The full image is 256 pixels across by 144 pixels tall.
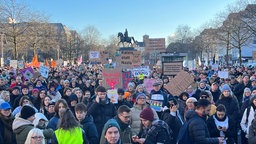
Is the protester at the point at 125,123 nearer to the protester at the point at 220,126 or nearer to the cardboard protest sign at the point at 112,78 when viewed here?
the protester at the point at 220,126

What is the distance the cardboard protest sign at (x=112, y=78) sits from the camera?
11711 millimetres

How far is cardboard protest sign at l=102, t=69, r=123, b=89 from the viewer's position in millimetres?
11711

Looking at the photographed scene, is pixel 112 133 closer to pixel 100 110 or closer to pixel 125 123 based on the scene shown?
pixel 125 123

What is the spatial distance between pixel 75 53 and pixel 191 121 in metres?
60.1

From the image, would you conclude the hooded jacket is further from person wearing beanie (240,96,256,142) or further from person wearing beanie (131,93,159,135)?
person wearing beanie (240,96,256,142)

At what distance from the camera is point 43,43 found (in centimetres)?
4416

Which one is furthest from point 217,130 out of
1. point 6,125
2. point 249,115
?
point 6,125

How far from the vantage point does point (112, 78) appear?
11750 millimetres

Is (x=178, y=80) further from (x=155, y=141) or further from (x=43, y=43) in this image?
(x=43, y=43)

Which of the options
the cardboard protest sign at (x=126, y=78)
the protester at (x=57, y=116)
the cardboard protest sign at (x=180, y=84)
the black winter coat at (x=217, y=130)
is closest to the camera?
the protester at (x=57, y=116)

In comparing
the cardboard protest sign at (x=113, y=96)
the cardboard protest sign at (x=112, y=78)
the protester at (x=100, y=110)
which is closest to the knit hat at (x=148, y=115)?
the protester at (x=100, y=110)

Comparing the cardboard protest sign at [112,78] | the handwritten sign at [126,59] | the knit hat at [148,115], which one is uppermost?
the handwritten sign at [126,59]

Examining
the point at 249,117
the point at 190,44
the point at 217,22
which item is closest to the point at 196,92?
the point at 249,117

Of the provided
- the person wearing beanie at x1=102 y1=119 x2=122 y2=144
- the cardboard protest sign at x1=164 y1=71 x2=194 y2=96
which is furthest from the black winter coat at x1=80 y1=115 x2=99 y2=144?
the cardboard protest sign at x1=164 y1=71 x2=194 y2=96
